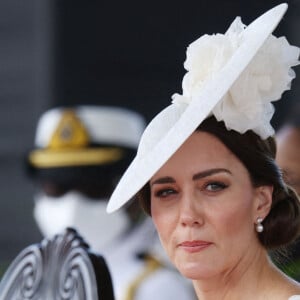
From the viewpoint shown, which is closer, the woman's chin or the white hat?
the woman's chin

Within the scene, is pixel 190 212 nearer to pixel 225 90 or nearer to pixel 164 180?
pixel 164 180

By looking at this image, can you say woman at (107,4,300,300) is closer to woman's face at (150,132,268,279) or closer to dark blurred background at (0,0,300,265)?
woman's face at (150,132,268,279)

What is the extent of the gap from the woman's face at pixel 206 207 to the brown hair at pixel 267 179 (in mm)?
12

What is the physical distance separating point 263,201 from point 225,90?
8.1 inches

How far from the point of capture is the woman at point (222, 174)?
179cm

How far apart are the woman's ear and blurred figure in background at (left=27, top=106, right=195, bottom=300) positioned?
1813 mm

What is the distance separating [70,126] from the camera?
4.19 meters

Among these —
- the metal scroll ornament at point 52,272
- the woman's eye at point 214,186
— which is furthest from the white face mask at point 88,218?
the woman's eye at point 214,186

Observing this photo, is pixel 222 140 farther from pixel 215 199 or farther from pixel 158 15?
pixel 158 15

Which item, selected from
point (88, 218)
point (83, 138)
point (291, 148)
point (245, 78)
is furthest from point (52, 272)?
point (83, 138)

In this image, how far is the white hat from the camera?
4.14 m

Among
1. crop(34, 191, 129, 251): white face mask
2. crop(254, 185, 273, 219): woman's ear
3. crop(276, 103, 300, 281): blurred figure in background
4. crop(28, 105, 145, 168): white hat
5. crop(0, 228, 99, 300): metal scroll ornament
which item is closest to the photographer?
crop(254, 185, 273, 219): woman's ear

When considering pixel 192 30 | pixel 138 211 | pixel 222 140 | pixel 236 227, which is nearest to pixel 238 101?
pixel 222 140

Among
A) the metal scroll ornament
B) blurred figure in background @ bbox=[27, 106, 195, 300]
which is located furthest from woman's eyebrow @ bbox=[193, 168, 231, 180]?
blurred figure in background @ bbox=[27, 106, 195, 300]
